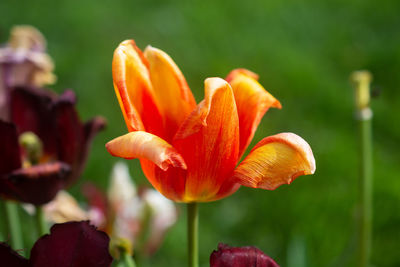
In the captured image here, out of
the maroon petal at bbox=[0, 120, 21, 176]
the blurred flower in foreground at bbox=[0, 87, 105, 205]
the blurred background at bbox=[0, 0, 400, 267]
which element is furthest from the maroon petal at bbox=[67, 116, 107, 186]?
the blurred background at bbox=[0, 0, 400, 267]

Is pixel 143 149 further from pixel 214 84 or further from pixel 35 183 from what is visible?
pixel 35 183

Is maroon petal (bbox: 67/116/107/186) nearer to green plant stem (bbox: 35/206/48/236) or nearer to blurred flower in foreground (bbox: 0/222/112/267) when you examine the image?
green plant stem (bbox: 35/206/48/236)

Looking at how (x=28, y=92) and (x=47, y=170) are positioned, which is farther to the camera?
(x=28, y=92)

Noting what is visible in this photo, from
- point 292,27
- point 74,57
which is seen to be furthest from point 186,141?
point 292,27

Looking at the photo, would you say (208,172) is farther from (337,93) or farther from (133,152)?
(337,93)

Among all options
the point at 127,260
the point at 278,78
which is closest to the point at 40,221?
the point at 127,260

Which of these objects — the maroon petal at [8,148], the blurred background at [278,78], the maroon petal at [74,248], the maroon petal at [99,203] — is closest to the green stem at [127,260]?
the maroon petal at [74,248]
